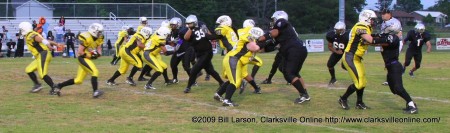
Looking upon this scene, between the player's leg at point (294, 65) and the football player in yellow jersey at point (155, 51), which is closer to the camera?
the player's leg at point (294, 65)

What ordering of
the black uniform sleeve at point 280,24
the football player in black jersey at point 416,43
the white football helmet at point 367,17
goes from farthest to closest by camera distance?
the football player in black jersey at point 416,43 < the black uniform sleeve at point 280,24 < the white football helmet at point 367,17

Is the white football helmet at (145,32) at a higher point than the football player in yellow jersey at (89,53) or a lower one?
higher

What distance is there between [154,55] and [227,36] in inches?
118

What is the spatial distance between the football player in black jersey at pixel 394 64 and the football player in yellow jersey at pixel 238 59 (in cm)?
245

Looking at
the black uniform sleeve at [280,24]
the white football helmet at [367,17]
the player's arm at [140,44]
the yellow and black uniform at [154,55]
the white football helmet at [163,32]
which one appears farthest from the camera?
the white football helmet at [163,32]

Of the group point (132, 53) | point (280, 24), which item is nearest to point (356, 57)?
point (280, 24)

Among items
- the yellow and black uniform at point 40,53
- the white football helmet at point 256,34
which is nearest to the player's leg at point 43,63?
the yellow and black uniform at point 40,53

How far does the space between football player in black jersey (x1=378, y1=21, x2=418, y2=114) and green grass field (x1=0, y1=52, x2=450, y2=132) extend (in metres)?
0.26

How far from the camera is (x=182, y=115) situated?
38.8 ft

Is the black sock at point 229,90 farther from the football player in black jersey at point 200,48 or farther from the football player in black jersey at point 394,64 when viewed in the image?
the football player in black jersey at point 394,64

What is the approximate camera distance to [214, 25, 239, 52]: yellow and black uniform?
13988 millimetres

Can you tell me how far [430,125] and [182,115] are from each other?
14.0 ft

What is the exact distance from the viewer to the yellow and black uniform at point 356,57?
12.4 metres

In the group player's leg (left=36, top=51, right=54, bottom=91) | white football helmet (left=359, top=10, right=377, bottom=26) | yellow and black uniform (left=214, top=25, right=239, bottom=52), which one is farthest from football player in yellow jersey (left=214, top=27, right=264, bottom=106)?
player's leg (left=36, top=51, right=54, bottom=91)
